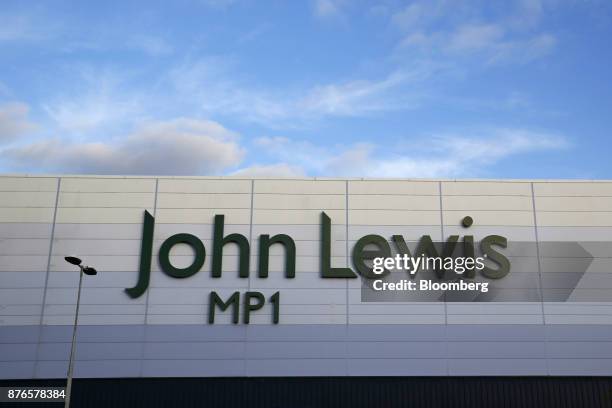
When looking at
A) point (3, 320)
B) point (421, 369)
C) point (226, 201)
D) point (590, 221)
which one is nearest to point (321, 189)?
point (226, 201)

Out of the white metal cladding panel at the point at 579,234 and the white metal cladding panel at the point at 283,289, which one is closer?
the white metal cladding panel at the point at 283,289

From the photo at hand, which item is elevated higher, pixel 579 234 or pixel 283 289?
pixel 579 234

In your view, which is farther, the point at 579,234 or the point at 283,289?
the point at 579,234

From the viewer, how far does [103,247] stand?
104ft

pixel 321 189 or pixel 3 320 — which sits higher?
pixel 321 189

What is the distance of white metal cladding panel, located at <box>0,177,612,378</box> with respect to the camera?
30.5 meters

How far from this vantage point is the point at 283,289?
31297 millimetres

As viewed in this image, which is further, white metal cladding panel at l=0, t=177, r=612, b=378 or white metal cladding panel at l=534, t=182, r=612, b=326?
white metal cladding panel at l=534, t=182, r=612, b=326

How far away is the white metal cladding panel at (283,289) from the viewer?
30.5 metres

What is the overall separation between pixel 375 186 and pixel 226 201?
7.46m
